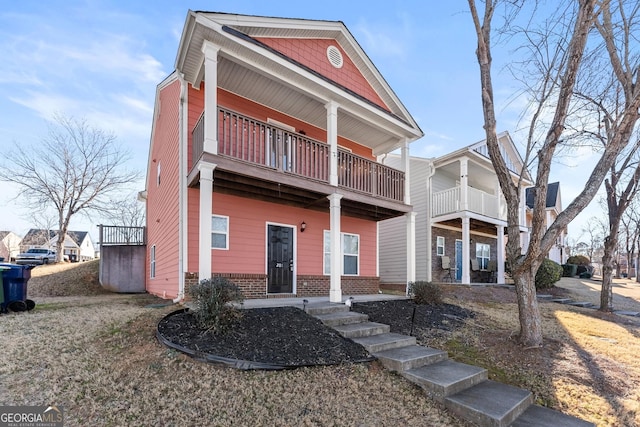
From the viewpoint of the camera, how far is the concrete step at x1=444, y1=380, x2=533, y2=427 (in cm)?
359

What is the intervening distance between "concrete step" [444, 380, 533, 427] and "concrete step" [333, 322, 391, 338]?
188 cm

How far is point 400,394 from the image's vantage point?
13.4 ft

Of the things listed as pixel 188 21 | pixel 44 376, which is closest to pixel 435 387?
pixel 44 376

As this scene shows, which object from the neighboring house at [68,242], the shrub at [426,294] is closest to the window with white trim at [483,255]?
the shrub at [426,294]

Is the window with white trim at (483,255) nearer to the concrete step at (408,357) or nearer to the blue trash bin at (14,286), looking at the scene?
the concrete step at (408,357)

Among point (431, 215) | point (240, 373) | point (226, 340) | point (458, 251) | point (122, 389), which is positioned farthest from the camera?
point (458, 251)

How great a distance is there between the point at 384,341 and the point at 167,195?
25.1ft

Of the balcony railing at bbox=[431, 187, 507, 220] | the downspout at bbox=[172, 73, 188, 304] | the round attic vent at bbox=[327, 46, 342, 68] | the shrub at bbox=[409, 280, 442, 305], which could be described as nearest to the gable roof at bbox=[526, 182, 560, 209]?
the balcony railing at bbox=[431, 187, 507, 220]

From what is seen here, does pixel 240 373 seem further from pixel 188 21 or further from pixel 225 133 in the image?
pixel 188 21

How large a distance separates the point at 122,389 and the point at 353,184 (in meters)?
7.08

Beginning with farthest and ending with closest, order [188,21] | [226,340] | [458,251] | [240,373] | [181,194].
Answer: [458,251] < [181,194] < [188,21] < [226,340] < [240,373]

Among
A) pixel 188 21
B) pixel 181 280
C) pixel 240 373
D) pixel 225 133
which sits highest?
pixel 188 21

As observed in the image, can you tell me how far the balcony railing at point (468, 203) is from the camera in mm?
14781

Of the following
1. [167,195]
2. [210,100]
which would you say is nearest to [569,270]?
[167,195]
